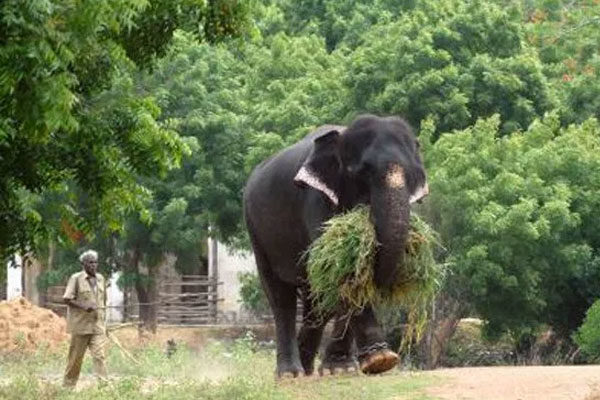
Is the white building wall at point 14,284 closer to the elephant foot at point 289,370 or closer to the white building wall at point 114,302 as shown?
the white building wall at point 114,302

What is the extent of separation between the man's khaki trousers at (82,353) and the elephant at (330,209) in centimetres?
247

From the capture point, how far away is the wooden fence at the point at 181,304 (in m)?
41.0

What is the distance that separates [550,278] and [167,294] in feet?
53.2

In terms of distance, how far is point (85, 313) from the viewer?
1839 cm

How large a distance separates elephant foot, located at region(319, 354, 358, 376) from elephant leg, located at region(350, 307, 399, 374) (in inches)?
59.4

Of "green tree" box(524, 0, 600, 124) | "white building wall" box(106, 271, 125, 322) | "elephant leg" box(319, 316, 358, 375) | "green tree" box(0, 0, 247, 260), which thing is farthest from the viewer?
"white building wall" box(106, 271, 125, 322)

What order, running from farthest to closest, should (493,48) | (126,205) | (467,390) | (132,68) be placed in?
(493,48) < (467,390) < (126,205) < (132,68)

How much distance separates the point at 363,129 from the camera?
14508 mm

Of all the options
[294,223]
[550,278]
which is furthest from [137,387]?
[550,278]

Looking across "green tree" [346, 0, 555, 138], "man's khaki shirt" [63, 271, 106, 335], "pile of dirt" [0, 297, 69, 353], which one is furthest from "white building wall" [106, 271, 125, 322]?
"man's khaki shirt" [63, 271, 106, 335]

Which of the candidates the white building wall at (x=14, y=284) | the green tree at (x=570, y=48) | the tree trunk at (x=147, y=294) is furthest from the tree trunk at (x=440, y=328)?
the white building wall at (x=14, y=284)

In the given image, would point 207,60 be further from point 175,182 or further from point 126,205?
point 126,205

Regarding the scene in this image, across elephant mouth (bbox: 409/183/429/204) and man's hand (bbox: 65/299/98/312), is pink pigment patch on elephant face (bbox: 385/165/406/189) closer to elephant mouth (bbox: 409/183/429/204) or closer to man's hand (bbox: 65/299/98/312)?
elephant mouth (bbox: 409/183/429/204)

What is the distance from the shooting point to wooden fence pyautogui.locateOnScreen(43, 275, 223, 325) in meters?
41.0
